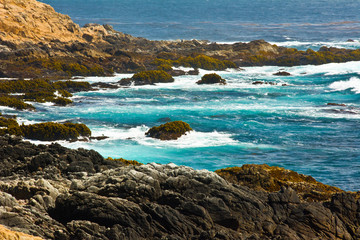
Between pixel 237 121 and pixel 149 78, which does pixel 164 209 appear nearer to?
pixel 237 121

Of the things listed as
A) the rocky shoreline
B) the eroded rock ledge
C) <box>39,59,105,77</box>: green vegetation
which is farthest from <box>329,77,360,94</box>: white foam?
the eroded rock ledge

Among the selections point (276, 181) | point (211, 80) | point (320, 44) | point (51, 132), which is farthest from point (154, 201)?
point (320, 44)

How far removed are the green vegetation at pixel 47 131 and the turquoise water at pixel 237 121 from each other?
51.4 inches

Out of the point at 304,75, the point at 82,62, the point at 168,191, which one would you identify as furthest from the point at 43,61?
the point at 168,191

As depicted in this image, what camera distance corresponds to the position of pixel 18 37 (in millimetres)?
53656

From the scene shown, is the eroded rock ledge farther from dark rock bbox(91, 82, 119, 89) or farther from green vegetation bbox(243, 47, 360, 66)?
green vegetation bbox(243, 47, 360, 66)

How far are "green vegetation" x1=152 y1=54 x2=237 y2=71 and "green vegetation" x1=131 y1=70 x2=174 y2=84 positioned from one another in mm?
5946

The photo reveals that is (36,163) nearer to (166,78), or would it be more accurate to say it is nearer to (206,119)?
(206,119)

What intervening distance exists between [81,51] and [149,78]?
12.7 m

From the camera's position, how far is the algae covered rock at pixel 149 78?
44.3 m

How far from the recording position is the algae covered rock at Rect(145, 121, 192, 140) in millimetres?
25453

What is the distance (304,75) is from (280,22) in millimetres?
90427

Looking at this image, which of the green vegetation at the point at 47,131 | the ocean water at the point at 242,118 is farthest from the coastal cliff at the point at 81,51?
the green vegetation at the point at 47,131

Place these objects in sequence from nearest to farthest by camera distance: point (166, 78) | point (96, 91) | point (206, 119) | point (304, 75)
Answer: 1. point (206, 119)
2. point (96, 91)
3. point (166, 78)
4. point (304, 75)
